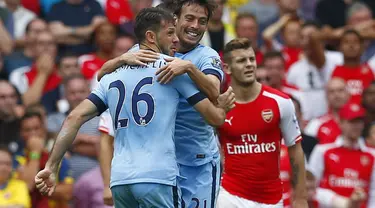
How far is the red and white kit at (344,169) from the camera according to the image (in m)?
13.2

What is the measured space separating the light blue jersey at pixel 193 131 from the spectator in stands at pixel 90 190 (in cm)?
376

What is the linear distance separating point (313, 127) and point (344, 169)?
3.71 ft

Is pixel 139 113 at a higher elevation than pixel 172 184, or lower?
higher

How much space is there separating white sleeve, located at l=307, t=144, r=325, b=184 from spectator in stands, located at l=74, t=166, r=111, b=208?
8.95 feet

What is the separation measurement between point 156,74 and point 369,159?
6.09 meters

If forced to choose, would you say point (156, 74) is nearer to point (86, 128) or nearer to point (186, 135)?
point (186, 135)

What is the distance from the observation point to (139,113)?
7.84 m

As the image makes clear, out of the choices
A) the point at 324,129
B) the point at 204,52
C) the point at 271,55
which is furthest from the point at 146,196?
the point at 324,129

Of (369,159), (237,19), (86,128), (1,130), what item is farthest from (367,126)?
(1,130)

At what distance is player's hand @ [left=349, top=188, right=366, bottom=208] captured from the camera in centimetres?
1285

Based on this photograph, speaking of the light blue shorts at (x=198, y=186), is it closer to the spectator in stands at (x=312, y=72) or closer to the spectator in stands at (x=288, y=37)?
the spectator in stands at (x=312, y=72)

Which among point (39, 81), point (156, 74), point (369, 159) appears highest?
point (156, 74)

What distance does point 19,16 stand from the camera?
1527cm

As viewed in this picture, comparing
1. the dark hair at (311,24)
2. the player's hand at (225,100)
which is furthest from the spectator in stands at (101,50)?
the player's hand at (225,100)
